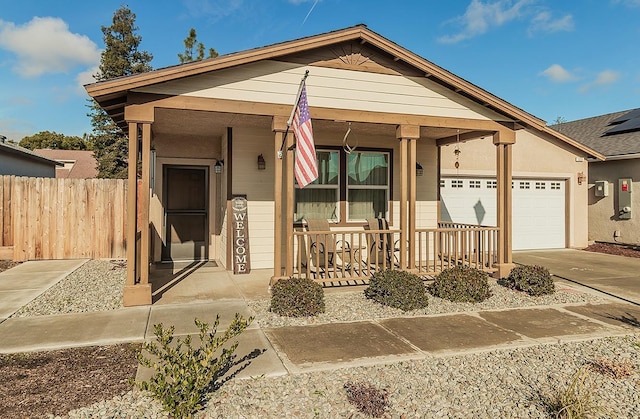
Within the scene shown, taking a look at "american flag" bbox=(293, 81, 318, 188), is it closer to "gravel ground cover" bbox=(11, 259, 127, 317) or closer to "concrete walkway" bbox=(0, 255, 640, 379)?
"concrete walkway" bbox=(0, 255, 640, 379)

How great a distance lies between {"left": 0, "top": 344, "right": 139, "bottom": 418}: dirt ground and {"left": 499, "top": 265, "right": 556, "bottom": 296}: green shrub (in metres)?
5.57

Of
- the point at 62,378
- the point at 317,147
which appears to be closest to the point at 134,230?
the point at 62,378

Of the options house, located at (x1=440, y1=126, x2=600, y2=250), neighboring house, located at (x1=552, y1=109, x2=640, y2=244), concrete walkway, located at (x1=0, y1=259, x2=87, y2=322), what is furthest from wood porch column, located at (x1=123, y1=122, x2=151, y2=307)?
neighboring house, located at (x1=552, y1=109, x2=640, y2=244)

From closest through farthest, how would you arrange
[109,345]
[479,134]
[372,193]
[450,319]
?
1. [109,345]
2. [450,319]
3. [479,134]
4. [372,193]

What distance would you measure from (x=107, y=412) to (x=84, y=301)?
3466mm

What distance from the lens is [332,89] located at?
21.8 ft

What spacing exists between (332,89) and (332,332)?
3971 millimetres

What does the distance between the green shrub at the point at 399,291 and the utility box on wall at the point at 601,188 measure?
9.96 m

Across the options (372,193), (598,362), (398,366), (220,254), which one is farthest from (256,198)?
(598,362)

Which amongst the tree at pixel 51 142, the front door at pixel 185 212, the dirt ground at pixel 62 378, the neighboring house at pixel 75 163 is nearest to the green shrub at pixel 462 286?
the dirt ground at pixel 62 378

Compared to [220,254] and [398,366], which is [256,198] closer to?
[220,254]

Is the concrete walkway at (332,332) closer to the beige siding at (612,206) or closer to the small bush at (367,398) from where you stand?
the small bush at (367,398)

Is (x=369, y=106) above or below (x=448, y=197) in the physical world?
above

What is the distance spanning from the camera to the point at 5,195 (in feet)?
29.4
